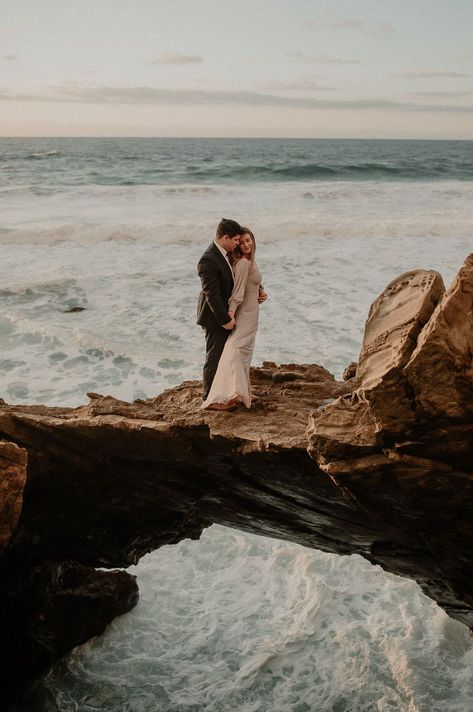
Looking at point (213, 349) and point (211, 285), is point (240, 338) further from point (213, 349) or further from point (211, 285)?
point (211, 285)

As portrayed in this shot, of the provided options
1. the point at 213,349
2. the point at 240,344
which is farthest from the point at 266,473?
the point at 213,349

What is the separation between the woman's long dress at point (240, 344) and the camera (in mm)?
5586

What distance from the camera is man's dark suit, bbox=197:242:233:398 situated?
5738 mm

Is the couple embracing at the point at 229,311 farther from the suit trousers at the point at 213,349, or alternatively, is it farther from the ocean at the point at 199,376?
the ocean at the point at 199,376

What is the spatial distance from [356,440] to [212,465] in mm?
1702

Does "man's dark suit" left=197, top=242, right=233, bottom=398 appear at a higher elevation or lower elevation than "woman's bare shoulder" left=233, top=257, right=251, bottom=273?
lower

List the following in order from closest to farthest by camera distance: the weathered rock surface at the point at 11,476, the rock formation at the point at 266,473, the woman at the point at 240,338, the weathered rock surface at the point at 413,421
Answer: the weathered rock surface at the point at 413,421 < the rock formation at the point at 266,473 < the weathered rock surface at the point at 11,476 < the woman at the point at 240,338

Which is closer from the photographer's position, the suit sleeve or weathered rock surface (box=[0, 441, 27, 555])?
weathered rock surface (box=[0, 441, 27, 555])

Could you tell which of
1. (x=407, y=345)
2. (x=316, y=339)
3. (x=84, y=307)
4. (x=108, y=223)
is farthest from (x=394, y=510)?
(x=108, y=223)

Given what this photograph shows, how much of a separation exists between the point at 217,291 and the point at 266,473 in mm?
1608

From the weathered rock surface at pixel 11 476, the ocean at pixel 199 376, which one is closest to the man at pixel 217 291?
the weathered rock surface at pixel 11 476

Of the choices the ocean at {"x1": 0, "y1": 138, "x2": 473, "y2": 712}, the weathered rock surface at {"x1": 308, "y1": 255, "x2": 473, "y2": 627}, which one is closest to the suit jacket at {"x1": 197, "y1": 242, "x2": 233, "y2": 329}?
the weathered rock surface at {"x1": 308, "y1": 255, "x2": 473, "y2": 627}

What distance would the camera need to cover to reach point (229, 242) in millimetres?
5738

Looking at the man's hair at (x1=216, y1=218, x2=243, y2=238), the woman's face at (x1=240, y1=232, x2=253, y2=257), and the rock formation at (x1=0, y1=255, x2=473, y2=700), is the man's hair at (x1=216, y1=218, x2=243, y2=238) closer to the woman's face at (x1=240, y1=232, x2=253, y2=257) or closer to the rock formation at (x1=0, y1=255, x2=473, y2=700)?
the woman's face at (x1=240, y1=232, x2=253, y2=257)
